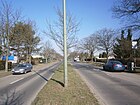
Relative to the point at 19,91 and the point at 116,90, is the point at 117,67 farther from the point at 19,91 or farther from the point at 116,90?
the point at 19,91

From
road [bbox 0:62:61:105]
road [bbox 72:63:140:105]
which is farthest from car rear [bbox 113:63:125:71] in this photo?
road [bbox 0:62:61:105]

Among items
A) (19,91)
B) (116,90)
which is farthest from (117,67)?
(19,91)

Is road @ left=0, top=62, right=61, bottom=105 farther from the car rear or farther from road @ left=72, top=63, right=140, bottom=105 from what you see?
the car rear

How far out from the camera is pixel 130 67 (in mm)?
31062

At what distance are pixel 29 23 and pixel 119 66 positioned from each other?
92.9 ft

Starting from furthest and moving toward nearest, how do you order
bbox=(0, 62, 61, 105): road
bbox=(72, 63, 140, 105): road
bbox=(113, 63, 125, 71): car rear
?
bbox=(113, 63, 125, 71): car rear
bbox=(0, 62, 61, 105): road
bbox=(72, 63, 140, 105): road

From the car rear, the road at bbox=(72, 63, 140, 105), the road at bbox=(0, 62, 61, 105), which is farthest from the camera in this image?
the car rear

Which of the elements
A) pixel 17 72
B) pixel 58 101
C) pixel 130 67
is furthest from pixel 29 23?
pixel 58 101

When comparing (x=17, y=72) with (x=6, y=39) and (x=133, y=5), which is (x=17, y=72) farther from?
(x=133, y=5)

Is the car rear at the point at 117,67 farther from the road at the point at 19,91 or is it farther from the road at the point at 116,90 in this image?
the road at the point at 19,91

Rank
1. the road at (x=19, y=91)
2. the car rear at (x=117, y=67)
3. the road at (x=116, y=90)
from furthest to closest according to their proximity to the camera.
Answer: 1. the car rear at (x=117, y=67)
2. the road at (x=19, y=91)
3. the road at (x=116, y=90)

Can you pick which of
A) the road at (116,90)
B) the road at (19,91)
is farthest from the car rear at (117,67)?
the road at (19,91)

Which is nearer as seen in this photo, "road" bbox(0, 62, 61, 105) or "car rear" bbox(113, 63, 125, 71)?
"road" bbox(0, 62, 61, 105)

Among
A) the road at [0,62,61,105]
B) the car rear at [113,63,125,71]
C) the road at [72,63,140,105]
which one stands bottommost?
the road at [0,62,61,105]
